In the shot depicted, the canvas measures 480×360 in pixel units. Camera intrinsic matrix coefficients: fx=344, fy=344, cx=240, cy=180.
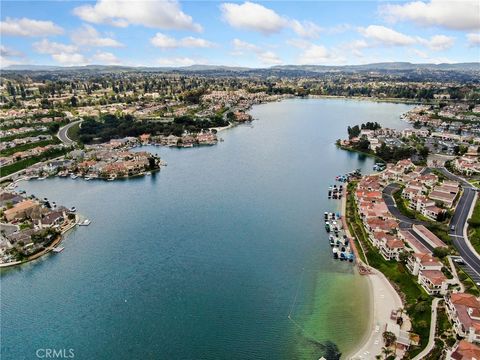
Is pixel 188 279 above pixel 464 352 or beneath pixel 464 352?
beneath

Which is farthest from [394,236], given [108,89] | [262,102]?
[108,89]

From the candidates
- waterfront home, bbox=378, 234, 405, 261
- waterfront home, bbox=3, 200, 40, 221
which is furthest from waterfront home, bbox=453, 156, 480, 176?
waterfront home, bbox=3, 200, 40, 221

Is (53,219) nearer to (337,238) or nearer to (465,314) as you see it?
(337,238)

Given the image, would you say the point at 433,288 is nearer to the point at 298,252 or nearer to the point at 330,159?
the point at 298,252

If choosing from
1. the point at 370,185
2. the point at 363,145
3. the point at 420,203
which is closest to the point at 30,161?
the point at 370,185

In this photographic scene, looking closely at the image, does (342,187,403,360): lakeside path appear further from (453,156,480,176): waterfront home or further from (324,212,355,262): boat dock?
(453,156,480,176): waterfront home

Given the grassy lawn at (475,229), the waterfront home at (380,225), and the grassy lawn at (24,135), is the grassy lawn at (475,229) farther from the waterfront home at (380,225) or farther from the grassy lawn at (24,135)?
the grassy lawn at (24,135)
